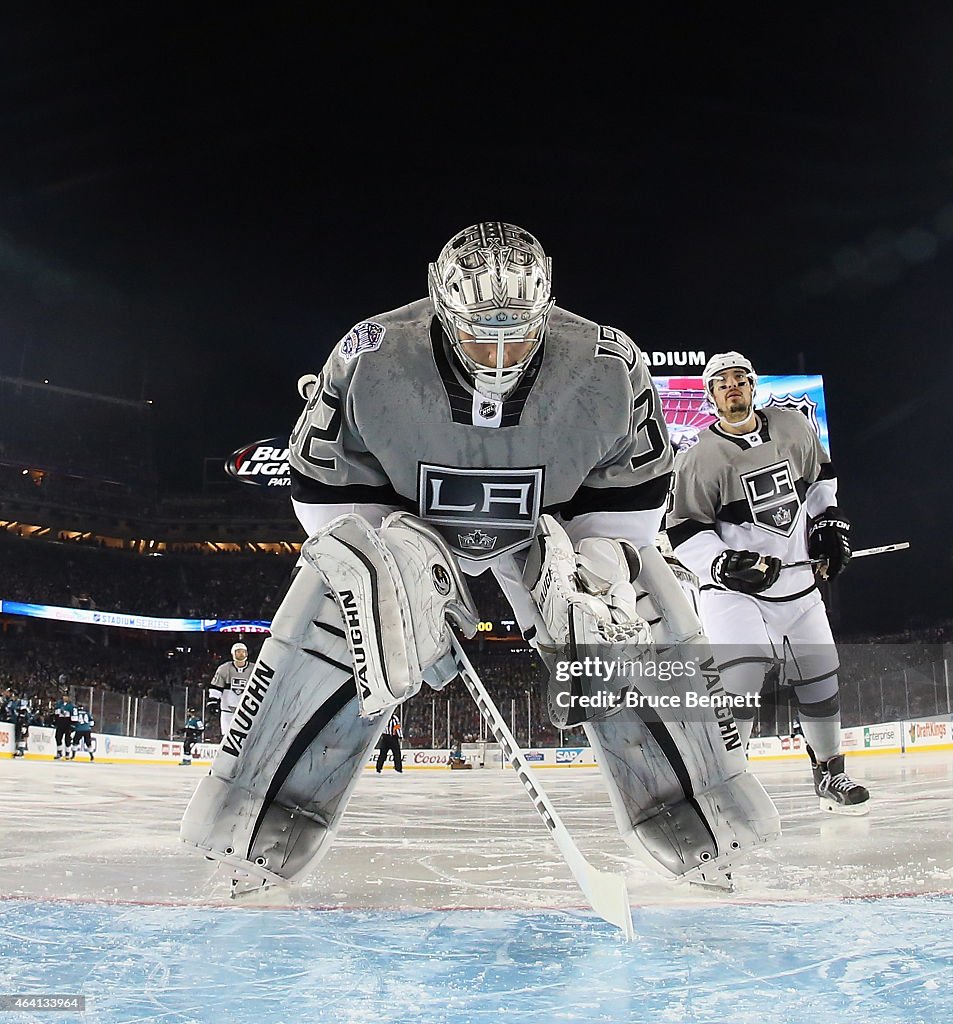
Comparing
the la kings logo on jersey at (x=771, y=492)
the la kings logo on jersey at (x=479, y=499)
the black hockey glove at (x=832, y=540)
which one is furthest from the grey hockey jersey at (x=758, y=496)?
the la kings logo on jersey at (x=479, y=499)

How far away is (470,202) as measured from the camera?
1639cm

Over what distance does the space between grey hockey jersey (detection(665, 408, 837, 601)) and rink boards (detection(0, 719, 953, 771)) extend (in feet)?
19.9

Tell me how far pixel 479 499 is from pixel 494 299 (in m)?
0.46

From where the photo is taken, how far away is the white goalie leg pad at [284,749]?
2.01 meters

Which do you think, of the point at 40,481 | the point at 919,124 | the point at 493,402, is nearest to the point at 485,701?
the point at 493,402

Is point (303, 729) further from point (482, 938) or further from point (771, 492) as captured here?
point (771, 492)

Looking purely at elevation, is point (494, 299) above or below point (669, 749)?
above

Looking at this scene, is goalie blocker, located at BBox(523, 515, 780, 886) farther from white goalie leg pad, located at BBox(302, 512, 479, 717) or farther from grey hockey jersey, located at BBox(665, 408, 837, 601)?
grey hockey jersey, located at BBox(665, 408, 837, 601)

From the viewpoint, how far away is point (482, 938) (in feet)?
5.81

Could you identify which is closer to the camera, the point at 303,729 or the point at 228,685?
the point at 303,729

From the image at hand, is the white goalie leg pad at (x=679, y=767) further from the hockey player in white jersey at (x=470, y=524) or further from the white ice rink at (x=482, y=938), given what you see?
the white ice rink at (x=482, y=938)

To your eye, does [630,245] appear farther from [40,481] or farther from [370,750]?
[370,750]

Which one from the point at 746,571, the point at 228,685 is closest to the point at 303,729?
the point at 746,571

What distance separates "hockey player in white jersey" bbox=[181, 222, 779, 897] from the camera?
187 centimetres
